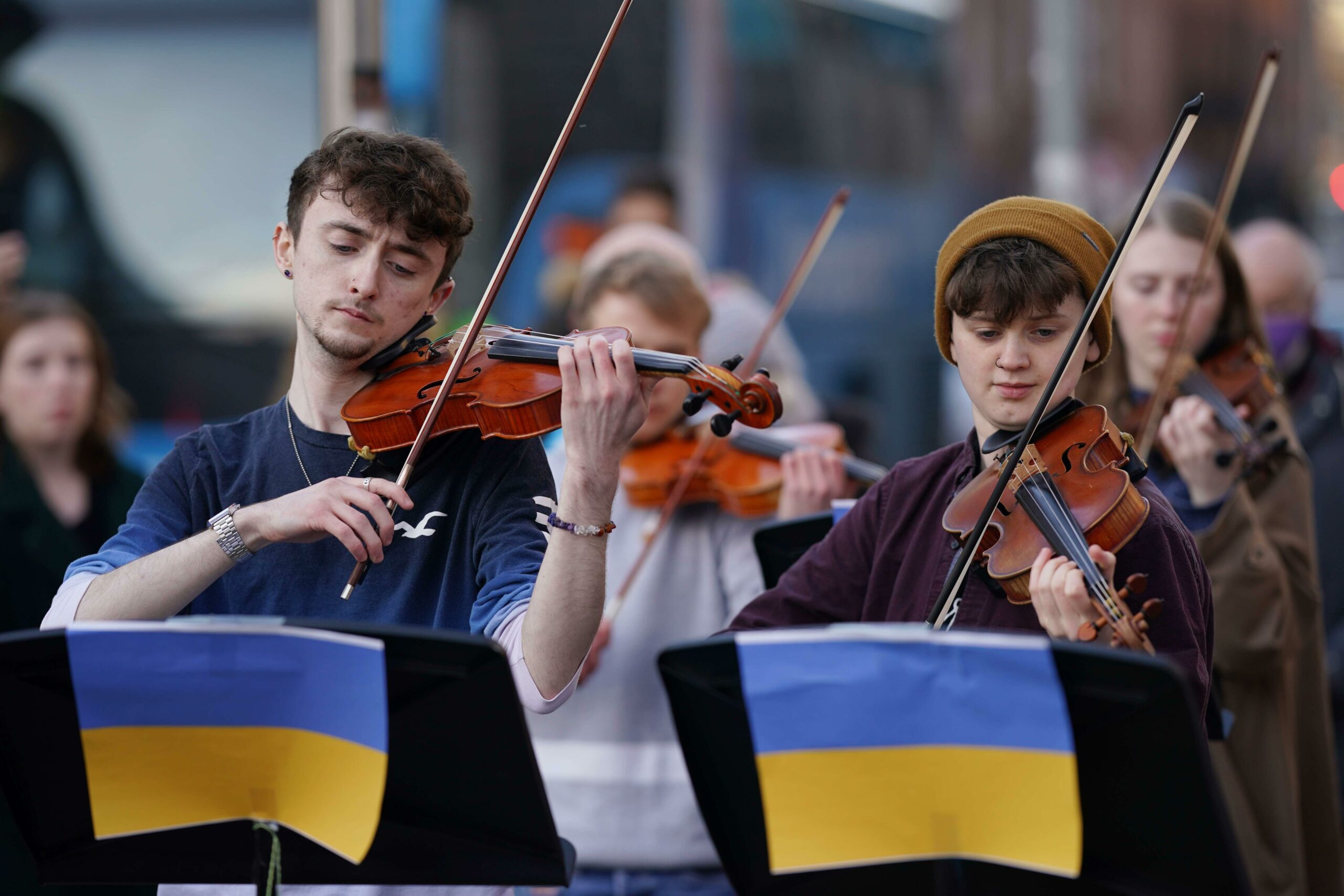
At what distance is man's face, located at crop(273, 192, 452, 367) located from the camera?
2.03 meters

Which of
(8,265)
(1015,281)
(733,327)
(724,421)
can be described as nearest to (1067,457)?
(1015,281)

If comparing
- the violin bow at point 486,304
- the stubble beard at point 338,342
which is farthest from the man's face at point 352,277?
the violin bow at point 486,304

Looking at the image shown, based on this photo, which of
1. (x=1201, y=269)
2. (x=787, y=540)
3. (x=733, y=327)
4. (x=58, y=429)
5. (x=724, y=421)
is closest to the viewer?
(x=724, y=421)

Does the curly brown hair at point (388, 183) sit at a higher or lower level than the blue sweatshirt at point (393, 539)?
higher

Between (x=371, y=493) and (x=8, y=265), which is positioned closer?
(x=371, y=493)

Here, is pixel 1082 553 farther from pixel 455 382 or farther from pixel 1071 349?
pixel 455 382

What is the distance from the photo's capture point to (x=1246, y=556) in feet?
9.45

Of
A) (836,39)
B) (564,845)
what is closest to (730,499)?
(564,845)

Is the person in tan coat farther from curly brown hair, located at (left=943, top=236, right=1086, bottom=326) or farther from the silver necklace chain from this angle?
the silver necklace chain

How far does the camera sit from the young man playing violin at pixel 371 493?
6.18 feet

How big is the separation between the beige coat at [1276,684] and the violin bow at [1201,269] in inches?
8.4

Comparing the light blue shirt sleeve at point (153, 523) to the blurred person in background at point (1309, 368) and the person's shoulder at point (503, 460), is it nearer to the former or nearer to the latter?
the person's shoulder at point (503, 460)

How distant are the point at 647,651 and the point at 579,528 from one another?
3.83 ft

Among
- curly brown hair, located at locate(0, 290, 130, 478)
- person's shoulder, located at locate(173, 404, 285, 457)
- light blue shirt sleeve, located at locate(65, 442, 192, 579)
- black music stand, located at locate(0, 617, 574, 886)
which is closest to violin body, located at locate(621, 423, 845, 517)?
person's shoulder, located at locate(173, 404, 285, 457)
